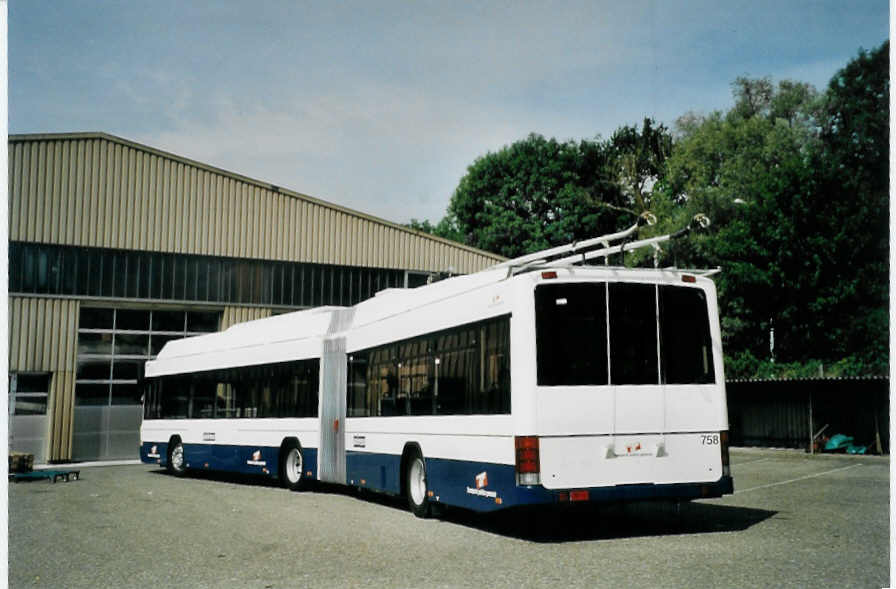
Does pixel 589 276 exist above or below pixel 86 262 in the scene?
below

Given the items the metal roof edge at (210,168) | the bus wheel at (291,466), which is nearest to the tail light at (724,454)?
the bus wheel at (291,466)

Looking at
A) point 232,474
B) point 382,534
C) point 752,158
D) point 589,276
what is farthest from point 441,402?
point 752,158

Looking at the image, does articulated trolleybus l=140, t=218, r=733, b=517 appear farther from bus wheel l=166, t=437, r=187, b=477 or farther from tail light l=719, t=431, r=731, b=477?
bus wheel l=166, t=437, r=187, b=477

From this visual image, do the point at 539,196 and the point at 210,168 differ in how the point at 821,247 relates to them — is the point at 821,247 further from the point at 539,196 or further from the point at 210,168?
the point at 210,168

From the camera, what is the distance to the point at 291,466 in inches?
785

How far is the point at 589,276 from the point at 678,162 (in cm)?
3638

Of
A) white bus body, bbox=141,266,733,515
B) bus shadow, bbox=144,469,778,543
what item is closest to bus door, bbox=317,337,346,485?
bus shadow, bbox=144,469,778,543

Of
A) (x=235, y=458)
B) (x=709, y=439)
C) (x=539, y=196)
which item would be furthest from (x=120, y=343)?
(x=539, y=196)

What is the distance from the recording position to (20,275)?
3089 centimetres

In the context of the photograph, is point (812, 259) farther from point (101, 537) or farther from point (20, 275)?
point (101, 537)

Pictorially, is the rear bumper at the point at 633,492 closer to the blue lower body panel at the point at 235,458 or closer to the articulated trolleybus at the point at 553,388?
the articulated trolleybus at the point at 553,388

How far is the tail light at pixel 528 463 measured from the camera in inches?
444

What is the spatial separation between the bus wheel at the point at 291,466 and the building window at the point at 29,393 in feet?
45.7

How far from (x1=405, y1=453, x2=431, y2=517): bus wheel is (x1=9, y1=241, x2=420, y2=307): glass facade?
1968 cm
